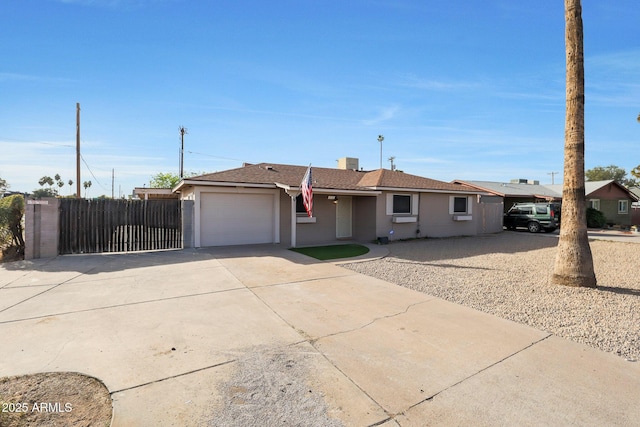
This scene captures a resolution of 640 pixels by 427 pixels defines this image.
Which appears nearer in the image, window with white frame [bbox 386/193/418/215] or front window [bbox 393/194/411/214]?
window with white frame [bbox 386/193/418/215]

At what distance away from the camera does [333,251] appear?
37.6ft

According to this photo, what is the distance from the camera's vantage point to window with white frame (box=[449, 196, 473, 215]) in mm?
16656

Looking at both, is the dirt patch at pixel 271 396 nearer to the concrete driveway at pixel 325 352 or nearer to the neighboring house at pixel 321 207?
the concrete driveway at pixel 325 352

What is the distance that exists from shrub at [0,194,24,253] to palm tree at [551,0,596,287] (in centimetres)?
1460

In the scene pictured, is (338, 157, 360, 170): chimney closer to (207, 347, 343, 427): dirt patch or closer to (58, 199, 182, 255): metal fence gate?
(58, 199, 182, 255): metal fence gate

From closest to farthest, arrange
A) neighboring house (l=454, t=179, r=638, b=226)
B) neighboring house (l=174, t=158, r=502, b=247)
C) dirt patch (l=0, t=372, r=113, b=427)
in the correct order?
dirt patch (l=0, t=372, r=113, b=427) → neighboring house (l=174, t=158, r=502, b=247) → neighboring house (l=454, t=179, r=638, b=226)

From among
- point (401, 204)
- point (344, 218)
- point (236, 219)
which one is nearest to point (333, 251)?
point (344, 218)

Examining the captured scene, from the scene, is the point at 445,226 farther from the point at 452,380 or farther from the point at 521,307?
the point at 452,380

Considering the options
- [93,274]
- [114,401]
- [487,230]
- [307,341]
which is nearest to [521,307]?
[307,341]

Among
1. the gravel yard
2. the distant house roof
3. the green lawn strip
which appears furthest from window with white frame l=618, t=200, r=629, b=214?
the green lawn strip

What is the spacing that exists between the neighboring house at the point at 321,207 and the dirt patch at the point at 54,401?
8.79 meters

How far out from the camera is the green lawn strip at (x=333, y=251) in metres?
10.5

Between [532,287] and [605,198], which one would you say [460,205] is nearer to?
[532,287]

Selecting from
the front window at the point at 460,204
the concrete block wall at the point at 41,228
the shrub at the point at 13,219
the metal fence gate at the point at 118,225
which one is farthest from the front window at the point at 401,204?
the shrub at the point at 13,219
